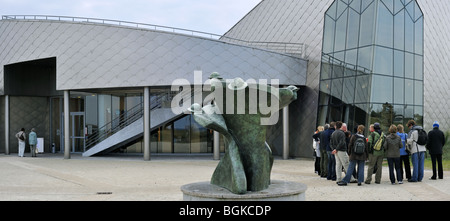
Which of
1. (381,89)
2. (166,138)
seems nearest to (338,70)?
(381,89)

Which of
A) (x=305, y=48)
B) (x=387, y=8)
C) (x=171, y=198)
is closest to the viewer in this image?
(x=171, y=198)

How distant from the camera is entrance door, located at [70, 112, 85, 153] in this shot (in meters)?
24.7

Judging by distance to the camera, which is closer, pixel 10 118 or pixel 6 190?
pixel 6 190

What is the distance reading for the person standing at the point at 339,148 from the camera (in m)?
10.5

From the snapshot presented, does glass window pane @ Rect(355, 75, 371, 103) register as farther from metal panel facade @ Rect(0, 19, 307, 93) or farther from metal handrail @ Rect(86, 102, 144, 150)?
metal handrail @ Rect(86, 102, 144, 150)

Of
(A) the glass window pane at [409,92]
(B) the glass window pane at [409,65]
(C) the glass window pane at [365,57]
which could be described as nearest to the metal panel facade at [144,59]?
(C) the glass window pane at [365,57]

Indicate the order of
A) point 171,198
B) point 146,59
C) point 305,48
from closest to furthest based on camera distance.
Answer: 1. point 171,198
2. point 146,59
3. point 305,48

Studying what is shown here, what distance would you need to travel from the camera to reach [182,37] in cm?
1895

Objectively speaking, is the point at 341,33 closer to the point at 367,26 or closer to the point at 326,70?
the point at 367,26

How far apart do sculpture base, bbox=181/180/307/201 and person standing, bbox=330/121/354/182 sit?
3.60 m

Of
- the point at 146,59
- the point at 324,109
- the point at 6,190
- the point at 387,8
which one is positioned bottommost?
the point at 6,190
